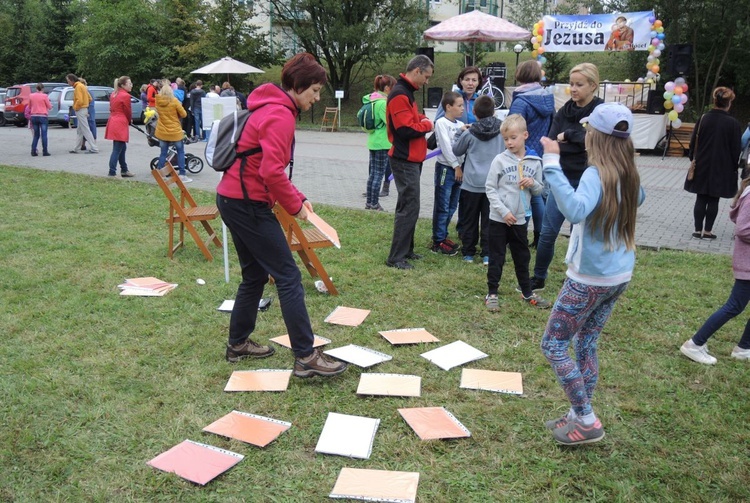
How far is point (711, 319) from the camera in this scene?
13.7 feet

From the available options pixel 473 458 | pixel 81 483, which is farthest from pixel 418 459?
pixel 81 483

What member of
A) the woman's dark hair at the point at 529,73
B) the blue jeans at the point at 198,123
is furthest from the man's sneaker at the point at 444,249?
the blue jeans at the point at 198,123

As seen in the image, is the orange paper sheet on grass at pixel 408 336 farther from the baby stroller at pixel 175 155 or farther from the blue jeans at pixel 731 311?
the baby stroller at pixel 175 155

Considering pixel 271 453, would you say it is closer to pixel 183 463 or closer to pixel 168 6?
pixel 183 463

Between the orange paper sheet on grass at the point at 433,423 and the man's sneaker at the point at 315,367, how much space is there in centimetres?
56

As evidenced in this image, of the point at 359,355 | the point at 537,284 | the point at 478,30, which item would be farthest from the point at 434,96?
the point at 359,355

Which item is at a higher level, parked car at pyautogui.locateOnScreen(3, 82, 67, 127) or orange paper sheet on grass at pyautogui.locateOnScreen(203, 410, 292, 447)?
parked car at pyautogui.locateOnScreen(3, 82, 67, 127)

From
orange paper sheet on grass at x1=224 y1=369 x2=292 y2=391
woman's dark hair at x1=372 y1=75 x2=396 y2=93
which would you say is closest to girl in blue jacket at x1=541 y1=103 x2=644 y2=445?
orange paper sheet on grass at x1=224 y1=369 x2=292 y2=391

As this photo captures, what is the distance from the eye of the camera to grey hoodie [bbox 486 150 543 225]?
507cm

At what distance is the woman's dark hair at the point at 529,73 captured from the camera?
5902 mm

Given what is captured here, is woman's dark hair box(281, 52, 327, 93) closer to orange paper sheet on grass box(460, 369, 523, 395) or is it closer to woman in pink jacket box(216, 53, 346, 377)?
woman in pink jacket box(216, 53, 346, 377)

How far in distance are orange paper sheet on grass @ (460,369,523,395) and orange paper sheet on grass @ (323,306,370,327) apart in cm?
114

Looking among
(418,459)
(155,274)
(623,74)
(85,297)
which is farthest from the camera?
(623,74)

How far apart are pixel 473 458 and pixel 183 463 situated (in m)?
1.42
